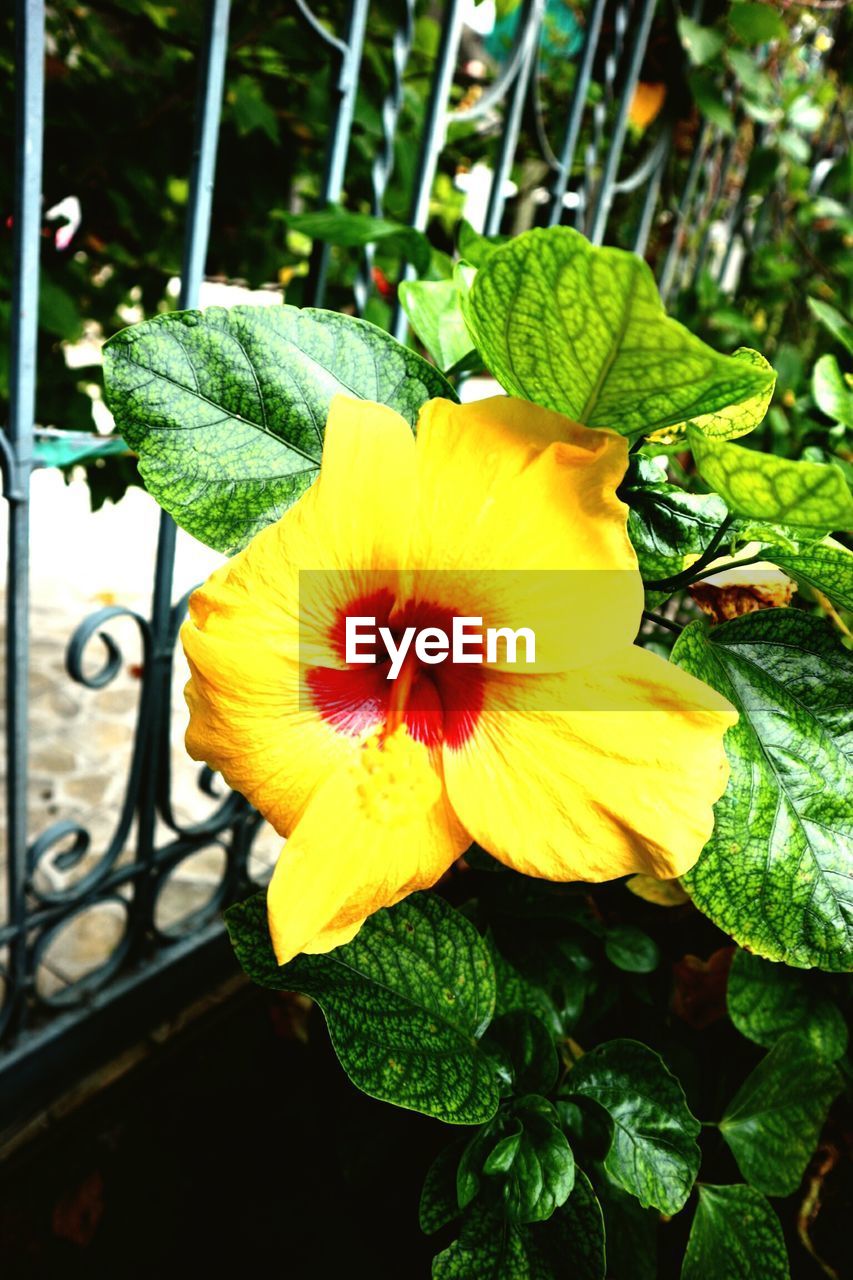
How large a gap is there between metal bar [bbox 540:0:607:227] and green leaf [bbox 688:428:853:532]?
1.06 m

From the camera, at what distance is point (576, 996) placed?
29.7 inches

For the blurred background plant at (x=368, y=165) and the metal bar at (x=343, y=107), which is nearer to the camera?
the metal bar at (x=343, y=107)

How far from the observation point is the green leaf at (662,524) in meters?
0.50

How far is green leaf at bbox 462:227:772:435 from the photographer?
35cm

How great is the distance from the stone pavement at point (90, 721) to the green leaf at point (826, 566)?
126 centimetres

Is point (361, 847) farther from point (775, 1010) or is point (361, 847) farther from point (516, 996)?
point (775, 1010)

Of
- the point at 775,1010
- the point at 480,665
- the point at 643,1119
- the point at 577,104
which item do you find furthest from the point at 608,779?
the point at 577,104

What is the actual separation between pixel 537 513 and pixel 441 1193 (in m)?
0.48

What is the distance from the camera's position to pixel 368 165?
1.74 meters

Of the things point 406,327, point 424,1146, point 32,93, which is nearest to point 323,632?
point 424,1146

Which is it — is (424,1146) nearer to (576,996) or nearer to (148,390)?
(576,996)

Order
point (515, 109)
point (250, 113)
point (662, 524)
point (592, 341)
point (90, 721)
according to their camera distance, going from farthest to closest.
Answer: point (90, 721), point (250, 113), point (515, 109), point (662, 524), point (592, 341)

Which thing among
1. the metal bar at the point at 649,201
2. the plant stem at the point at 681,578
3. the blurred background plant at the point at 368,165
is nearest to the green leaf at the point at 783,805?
the plant stem at the point at 681,578

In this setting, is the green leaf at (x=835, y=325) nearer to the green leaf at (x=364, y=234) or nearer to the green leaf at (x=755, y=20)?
the green leaf at (x=364, y=234)
